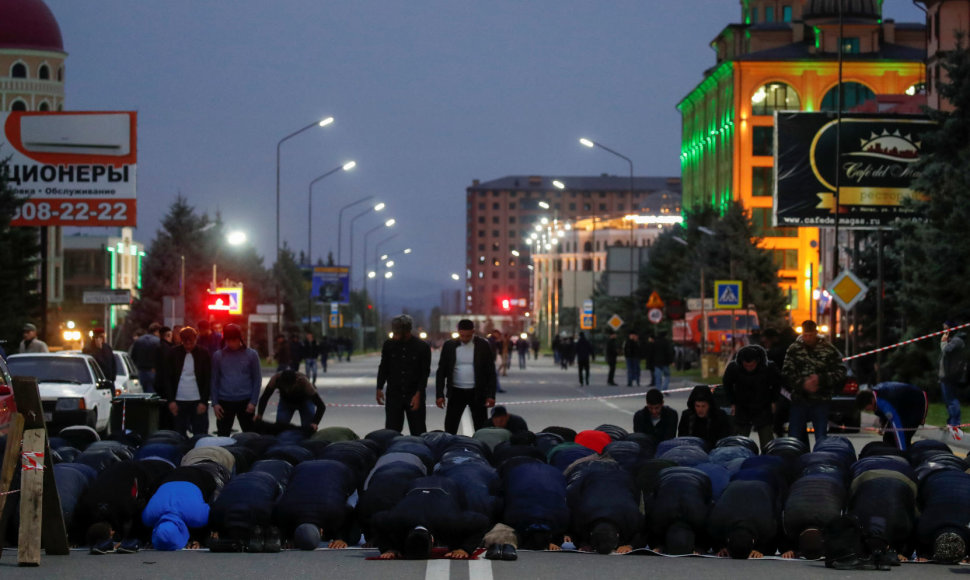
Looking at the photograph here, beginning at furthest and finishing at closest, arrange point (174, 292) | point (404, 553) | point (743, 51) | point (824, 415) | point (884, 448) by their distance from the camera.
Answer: point (743, 51) < point (174, 292) < point (824, 415) < point (884, 448) < point (404, 553)

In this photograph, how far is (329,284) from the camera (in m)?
97.3

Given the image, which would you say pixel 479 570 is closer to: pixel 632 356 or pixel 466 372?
pixel 466 372

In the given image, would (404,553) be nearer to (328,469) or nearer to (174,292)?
(328,469)

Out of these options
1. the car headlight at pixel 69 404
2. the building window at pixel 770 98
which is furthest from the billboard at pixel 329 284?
the car headlight at pixel 69 404

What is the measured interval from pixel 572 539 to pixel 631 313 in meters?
80.9

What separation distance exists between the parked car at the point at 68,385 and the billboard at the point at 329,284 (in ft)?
228

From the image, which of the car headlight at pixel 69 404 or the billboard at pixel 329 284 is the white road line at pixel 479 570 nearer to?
the car headlight at pixel 69 404

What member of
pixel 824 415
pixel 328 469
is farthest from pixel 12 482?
pixel 824 415

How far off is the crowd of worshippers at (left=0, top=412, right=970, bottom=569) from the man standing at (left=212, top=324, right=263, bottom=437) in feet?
19.4

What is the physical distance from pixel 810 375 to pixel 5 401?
32.3ft

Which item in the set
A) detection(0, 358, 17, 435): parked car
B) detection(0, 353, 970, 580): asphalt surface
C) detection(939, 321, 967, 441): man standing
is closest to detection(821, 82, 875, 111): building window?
detection(939, 321, 967, 441): man standing

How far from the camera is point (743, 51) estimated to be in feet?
414

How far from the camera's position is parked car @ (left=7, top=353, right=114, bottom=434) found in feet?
79.8

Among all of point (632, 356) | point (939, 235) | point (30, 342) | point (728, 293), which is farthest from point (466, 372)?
point (728, 293)
